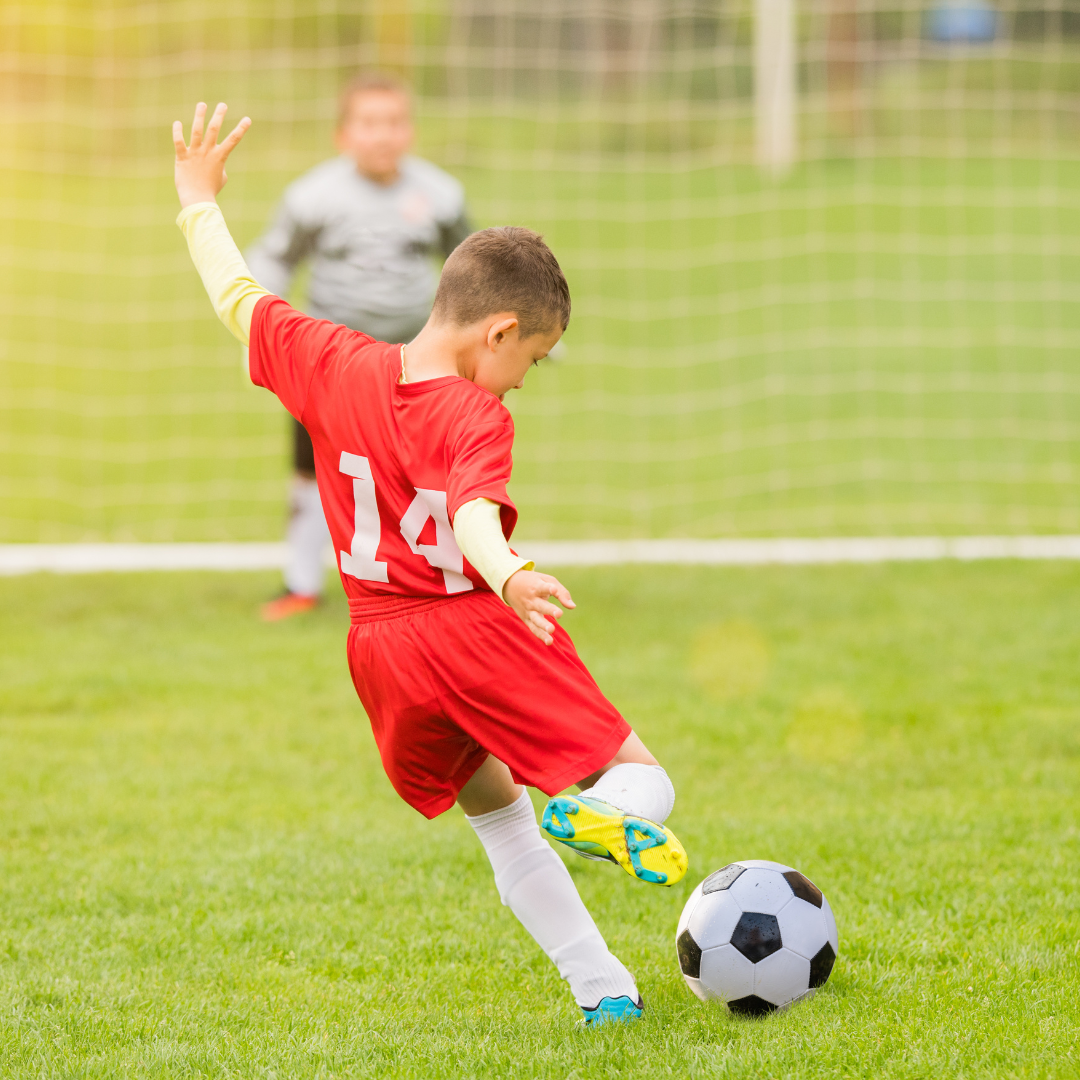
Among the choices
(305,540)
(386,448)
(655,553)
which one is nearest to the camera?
(386,448)

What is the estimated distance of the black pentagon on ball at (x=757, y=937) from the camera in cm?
281

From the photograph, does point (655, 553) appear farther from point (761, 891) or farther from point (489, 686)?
point (489, 686)

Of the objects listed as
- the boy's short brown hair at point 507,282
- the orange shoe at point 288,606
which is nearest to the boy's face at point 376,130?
the orange shoe at point 288,606

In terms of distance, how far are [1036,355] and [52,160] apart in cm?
1109

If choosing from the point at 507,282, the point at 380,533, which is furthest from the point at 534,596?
the point at 507,282

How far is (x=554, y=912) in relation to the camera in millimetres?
2717

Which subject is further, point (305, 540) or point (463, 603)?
point (305, 540)

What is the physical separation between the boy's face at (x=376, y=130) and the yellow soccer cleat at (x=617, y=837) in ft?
14.4

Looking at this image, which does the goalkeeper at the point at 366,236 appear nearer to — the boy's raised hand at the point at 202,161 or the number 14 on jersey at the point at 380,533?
the boy's raised hand at the point at 202,161

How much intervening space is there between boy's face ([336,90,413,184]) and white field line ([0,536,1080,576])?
2374 mm

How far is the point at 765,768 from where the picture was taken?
4586mm

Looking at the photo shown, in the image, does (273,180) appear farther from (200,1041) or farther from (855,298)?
(200,1041)

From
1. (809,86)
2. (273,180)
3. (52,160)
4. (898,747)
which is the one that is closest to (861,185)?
(809,86)

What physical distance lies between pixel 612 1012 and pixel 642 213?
13.8 meters
